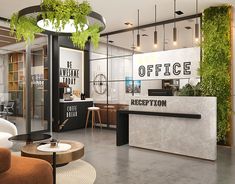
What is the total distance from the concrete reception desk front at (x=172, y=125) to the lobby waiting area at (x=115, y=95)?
2 cm

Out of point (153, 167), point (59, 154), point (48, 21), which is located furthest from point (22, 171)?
point (153, 167)

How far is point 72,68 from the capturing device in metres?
8.67

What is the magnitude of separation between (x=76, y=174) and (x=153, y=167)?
1307mm

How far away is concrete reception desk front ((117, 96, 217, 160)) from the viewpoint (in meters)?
4.46

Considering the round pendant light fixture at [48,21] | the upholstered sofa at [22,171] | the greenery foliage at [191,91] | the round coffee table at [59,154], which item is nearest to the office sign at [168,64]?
the greenery foliage at [191,91]

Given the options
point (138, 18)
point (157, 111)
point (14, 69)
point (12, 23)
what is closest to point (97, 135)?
point (157, 111)

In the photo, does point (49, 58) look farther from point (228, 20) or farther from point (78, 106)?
point (228, 20)

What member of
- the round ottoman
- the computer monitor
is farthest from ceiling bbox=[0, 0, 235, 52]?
the round ottoman

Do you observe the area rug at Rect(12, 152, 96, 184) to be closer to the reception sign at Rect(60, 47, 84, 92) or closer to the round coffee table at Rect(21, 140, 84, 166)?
the round coffee table at Rect(21, 140, 84, 166)

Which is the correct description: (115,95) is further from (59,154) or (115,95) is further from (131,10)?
(59,154)

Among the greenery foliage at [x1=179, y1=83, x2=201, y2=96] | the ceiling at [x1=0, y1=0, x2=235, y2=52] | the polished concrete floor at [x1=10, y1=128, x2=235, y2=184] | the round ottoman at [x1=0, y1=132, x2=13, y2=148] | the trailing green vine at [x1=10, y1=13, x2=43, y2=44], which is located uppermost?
the ceiling at [x1=0, y1=0, x2=235, y2=52]

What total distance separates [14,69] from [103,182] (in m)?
5.04

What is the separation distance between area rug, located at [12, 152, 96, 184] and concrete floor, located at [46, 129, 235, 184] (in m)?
0.12

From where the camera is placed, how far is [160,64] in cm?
649
